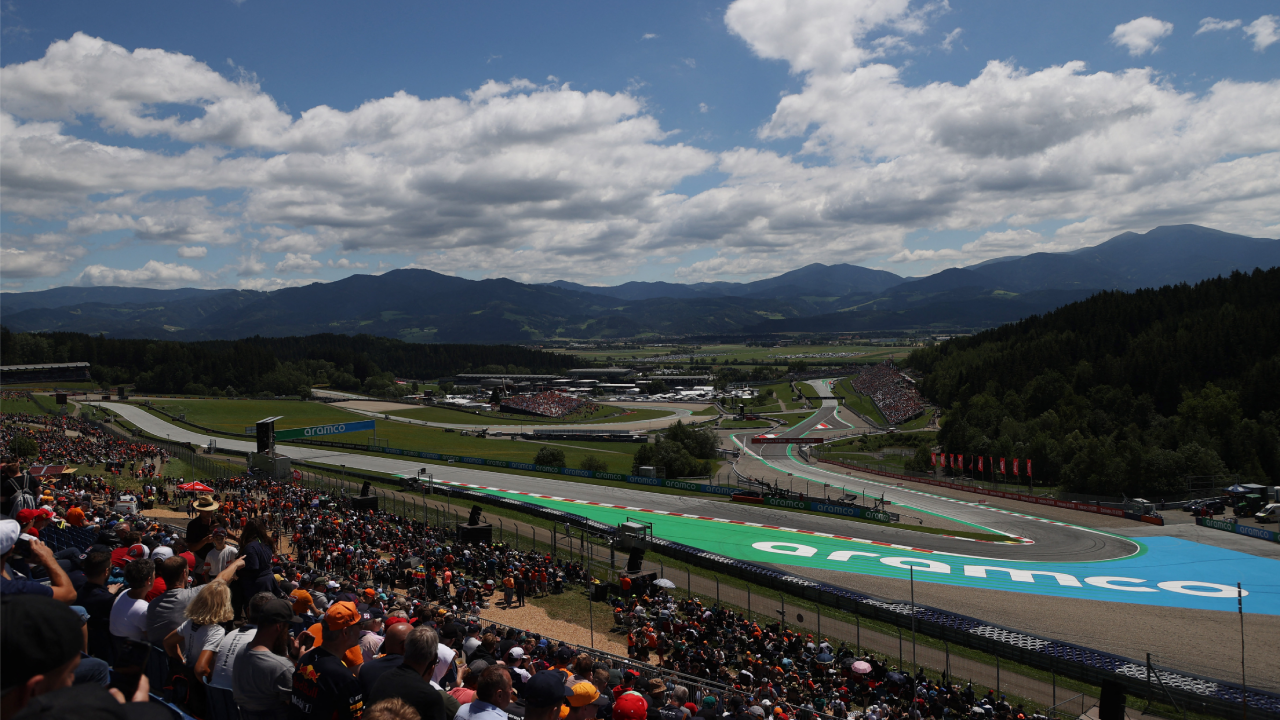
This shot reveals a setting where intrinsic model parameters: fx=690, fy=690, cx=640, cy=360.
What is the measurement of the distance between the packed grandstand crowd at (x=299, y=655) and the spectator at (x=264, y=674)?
0.01m

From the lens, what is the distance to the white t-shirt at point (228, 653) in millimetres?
5625

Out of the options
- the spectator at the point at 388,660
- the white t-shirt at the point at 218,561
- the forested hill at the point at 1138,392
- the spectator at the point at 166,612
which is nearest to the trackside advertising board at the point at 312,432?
the forested hill at the point at 1138,392

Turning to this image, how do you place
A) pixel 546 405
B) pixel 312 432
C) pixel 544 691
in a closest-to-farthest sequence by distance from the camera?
pixel 544 691, pixel 312 432, pixel 546 405

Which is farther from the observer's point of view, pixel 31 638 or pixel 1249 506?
pixel 1249 506

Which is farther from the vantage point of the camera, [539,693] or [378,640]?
[378,640]

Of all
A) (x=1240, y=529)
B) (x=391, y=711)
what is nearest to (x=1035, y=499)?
(x=1240, y=529)

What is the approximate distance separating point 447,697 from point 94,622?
3340 millimetres

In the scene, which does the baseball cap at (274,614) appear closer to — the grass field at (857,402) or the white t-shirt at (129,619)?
the white t-shirt at (129,619)

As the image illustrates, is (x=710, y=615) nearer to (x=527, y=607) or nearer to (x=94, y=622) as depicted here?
(x=527, y=607)

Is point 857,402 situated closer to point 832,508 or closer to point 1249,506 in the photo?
point 1249,506

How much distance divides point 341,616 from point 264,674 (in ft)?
2.31

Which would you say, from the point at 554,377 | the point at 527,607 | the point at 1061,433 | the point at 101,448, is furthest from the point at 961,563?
the point at 554,377

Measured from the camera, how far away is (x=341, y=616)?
5277mm

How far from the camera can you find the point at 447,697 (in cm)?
602
